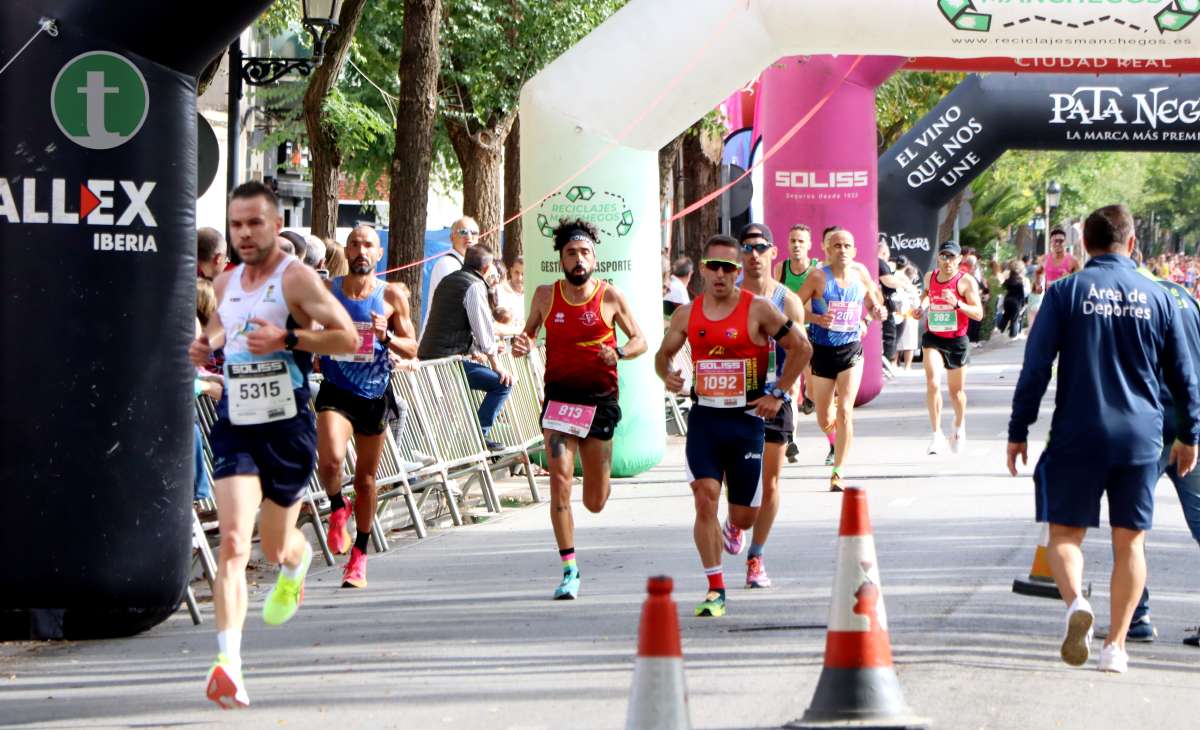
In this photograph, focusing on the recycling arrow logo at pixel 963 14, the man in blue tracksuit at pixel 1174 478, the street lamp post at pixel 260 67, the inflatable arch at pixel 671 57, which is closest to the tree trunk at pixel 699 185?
the inflatable arch at pixel 671 57

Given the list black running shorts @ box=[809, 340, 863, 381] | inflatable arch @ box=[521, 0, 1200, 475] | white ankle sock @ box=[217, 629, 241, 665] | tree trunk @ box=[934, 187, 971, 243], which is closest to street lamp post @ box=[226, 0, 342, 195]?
inflatable arch @ box=[521, 0, 1200, 475]

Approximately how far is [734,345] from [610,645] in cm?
170

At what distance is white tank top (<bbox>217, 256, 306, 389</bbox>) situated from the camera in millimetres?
7148

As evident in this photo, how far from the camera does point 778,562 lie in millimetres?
10781

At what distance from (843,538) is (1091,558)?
4531mm

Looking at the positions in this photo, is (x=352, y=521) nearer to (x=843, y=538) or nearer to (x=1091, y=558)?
(x=1091, y=558)

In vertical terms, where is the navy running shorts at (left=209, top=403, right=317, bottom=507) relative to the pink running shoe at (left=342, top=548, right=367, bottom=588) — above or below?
above

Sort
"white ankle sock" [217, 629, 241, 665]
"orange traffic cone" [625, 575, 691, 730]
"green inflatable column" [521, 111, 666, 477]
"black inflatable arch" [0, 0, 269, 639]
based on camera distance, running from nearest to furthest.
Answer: "orange traffic cone" [625, 575, 691, 730]
"white ankle sock" [217, 629, 241, 665]
"black inflatable arch" [0, 0, 269, 639]
"green inflatable column" [521, 111, 666, 477]

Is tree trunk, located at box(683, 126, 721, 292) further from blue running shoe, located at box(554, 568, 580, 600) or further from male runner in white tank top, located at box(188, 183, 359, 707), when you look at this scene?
male runner in white tank top, located at box(188, 183, 359, 707)

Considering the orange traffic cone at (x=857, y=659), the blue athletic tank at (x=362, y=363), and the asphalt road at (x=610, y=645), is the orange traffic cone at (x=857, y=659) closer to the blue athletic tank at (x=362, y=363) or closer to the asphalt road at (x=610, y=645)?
the asphalt road at (x=610, y=645)

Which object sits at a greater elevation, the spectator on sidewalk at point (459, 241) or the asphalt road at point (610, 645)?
the spectator on sidewalk at point (459, 241)

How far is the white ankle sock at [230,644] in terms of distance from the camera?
6758 mm

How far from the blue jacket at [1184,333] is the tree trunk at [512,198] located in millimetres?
13203

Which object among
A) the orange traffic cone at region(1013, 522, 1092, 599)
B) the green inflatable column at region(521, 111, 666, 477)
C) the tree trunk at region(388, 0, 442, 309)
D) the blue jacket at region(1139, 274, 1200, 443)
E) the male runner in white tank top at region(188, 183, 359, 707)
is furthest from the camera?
the tree trunk at region(388, 0, 442, 309)
